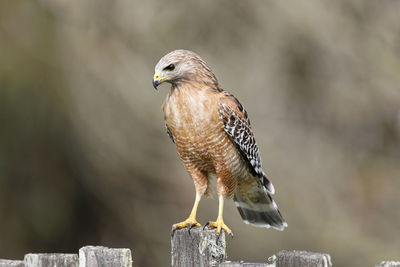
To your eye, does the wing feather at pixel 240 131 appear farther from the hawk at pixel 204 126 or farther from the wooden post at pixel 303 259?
the wooden post at pixel 303 259

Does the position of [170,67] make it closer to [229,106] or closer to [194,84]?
[194,84]

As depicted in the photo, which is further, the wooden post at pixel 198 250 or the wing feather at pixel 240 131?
the wing feather at pixel 240 131

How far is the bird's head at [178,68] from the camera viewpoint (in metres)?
4.00

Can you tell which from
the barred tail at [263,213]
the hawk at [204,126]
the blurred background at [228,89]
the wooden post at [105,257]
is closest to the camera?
the wooden post at [105,257]

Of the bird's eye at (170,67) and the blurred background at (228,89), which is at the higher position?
the blurred background at (228,89)

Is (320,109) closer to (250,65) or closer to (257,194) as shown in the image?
(250,65)

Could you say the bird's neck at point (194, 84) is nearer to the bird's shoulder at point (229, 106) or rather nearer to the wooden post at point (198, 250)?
the bird's shoulder at point (229, 106)

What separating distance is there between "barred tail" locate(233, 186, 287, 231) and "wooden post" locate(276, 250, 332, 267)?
2.40 metres

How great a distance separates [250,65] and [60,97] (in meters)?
2.21

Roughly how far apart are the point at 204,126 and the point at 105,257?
1.64 meters

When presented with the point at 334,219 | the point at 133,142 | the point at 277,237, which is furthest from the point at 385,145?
the point at 133,142

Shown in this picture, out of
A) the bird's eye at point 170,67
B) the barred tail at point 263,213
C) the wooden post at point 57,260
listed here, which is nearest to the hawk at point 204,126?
the bird's eye at point 170,67

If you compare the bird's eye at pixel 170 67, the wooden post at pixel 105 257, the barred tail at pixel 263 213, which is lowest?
the wooden post at pixel 105 257

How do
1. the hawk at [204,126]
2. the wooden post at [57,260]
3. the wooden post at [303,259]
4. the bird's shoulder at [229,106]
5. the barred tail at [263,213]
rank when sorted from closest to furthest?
the wooden post at [303,259], the wooden post at [57,260], the hawk at [204,126], the bird's shoulder at [229,106], the barred tail at [263,213]
